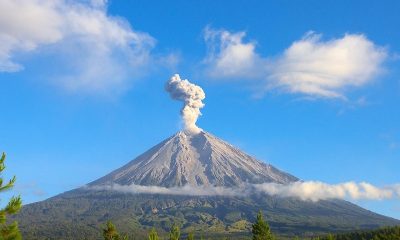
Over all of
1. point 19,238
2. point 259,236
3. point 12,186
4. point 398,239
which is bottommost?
point 19,238

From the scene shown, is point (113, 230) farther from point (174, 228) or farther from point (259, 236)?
point (259, 236)

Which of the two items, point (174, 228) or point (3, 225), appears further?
point (174, 228)

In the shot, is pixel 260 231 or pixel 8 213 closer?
pixel 8 213

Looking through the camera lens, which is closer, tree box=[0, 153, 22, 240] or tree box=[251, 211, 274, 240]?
tree box=[0, 153, 22, 240]

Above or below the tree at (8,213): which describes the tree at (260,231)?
above

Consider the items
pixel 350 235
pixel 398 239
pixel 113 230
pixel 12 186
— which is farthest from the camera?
pixel 350 235

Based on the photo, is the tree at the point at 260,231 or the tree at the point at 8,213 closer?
the tree at the point at 8,213

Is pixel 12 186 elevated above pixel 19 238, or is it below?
above

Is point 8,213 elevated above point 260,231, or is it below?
below

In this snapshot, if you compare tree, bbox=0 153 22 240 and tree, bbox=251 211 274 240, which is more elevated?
tree, bbox=251 211 274 240

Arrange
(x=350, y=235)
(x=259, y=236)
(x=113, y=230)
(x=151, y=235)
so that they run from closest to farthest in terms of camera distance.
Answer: (x=151, y=235), (x=113, y=230), (x=259, y=236), (x=350, y=235)

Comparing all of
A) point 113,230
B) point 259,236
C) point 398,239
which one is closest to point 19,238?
point 113,230
